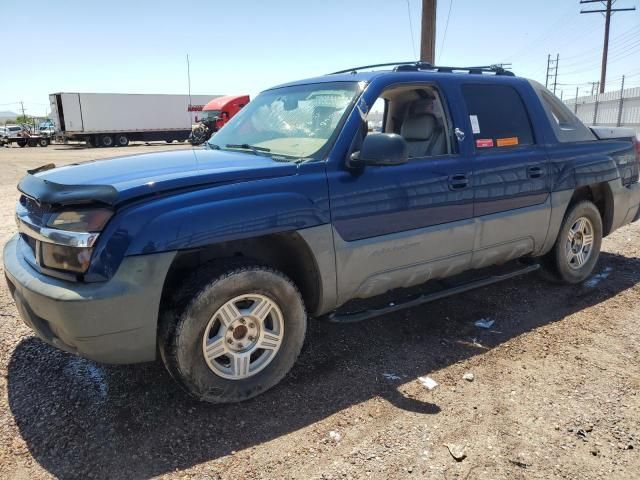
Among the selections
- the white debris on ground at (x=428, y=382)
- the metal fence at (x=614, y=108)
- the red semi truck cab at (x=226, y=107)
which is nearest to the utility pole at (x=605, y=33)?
the metal fence at (x=614, y=108)

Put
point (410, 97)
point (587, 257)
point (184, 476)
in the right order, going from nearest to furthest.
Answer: point (184, 476), point (410, 97), point (587, 257)

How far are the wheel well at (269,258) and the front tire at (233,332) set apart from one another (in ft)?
0.46

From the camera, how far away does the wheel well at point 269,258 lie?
114 inches

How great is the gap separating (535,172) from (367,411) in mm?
2566

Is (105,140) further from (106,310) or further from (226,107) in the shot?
(106,310)

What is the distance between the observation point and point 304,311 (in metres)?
3.14

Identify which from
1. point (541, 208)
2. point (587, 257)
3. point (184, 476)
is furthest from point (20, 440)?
point (587, 257)

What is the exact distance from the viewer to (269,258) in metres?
3.28

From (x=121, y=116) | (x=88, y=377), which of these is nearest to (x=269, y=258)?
(x=88, y=377)

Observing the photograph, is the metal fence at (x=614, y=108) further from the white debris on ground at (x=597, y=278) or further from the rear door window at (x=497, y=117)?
the rear door window at (x=497, y=117)

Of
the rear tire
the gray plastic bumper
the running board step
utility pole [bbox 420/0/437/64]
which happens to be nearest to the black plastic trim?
the running board step

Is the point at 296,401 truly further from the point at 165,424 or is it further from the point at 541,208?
the point at 541,208

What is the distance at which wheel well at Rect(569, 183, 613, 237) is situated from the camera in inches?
193

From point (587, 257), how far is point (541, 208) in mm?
1165
